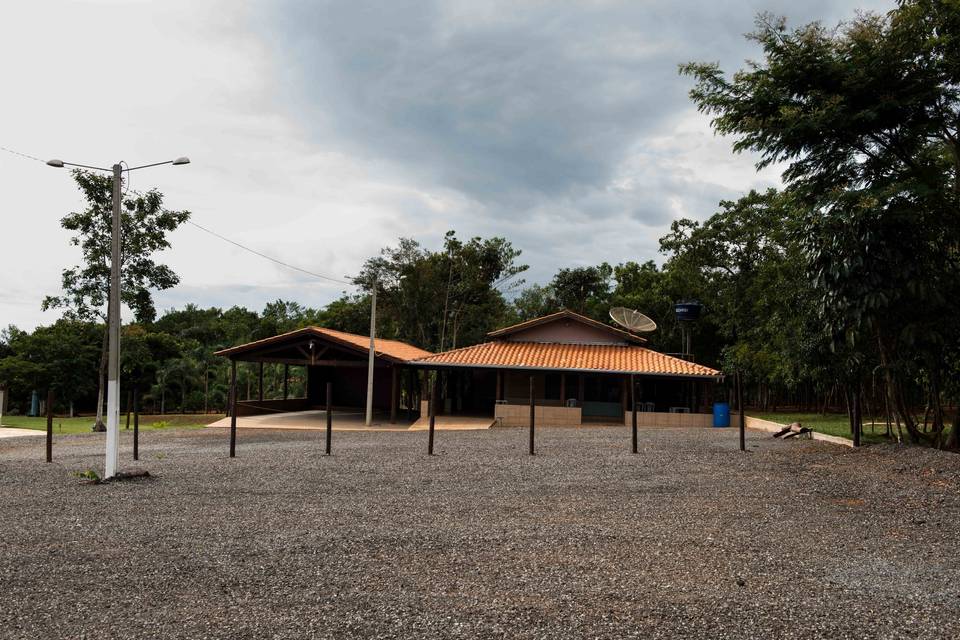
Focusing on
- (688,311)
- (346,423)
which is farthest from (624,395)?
(346,423)

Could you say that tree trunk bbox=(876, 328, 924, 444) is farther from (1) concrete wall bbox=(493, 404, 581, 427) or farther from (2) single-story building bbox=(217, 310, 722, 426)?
(1) concrete wall bbox=(493, 404, 581, 427)

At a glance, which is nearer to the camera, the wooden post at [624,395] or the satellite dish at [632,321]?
the wooden post at [624,395]

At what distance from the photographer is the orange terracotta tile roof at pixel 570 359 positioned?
24.0 m

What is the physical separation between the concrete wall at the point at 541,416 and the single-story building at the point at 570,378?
3cm

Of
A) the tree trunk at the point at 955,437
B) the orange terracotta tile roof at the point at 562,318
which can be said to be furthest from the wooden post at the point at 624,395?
the tree trunk at the point at 955,437

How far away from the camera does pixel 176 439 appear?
1945 cm

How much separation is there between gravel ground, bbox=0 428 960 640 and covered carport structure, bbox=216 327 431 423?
10.0m

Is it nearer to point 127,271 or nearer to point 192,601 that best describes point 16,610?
point 192,601

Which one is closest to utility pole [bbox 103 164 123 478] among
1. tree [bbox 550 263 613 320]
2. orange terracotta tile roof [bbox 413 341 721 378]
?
orange terracotta tile roof [bbox 413 341 721 378]

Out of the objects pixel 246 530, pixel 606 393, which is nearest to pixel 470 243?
pixel 606 393

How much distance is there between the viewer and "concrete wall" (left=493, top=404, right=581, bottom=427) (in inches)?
956

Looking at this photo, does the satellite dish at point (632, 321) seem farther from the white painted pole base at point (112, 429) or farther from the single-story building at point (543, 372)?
the white painted pole base at point (112, 429)

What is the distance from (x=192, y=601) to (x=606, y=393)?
22522 millimetres

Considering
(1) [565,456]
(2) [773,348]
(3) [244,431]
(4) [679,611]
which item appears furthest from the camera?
(2) [773,348]
